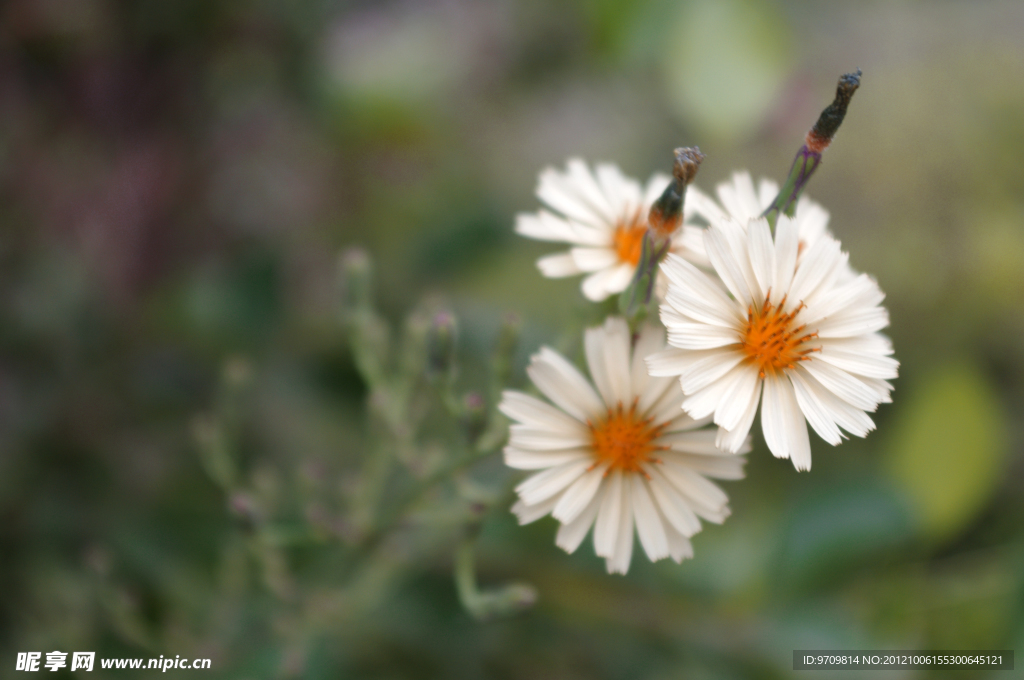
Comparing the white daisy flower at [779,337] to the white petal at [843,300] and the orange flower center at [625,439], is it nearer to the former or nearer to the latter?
the white petal at [843,300]

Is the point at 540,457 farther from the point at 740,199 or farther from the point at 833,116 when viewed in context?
the point at 833,116

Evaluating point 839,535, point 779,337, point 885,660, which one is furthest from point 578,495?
point 885,660

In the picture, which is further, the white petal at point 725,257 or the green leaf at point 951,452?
the green leaf at point 951,452

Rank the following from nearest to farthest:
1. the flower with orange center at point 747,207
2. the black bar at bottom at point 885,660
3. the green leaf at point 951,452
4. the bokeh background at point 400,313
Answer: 1. the flower with orange center at point 747,207
2. the bokeh background at point 400,313
3. the black bar at bottom at point 885,660
4. the green leaf at point 951,452

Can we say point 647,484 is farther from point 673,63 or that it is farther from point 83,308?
point 83,308

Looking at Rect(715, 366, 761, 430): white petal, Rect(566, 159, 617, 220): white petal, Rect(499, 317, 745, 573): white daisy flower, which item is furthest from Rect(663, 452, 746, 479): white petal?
Rect(566, 159, 617, 220): white petal

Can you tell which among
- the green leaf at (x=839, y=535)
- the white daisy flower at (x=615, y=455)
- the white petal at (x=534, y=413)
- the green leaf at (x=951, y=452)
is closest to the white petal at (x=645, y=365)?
the white daisy flower at (x=615, y=455)
